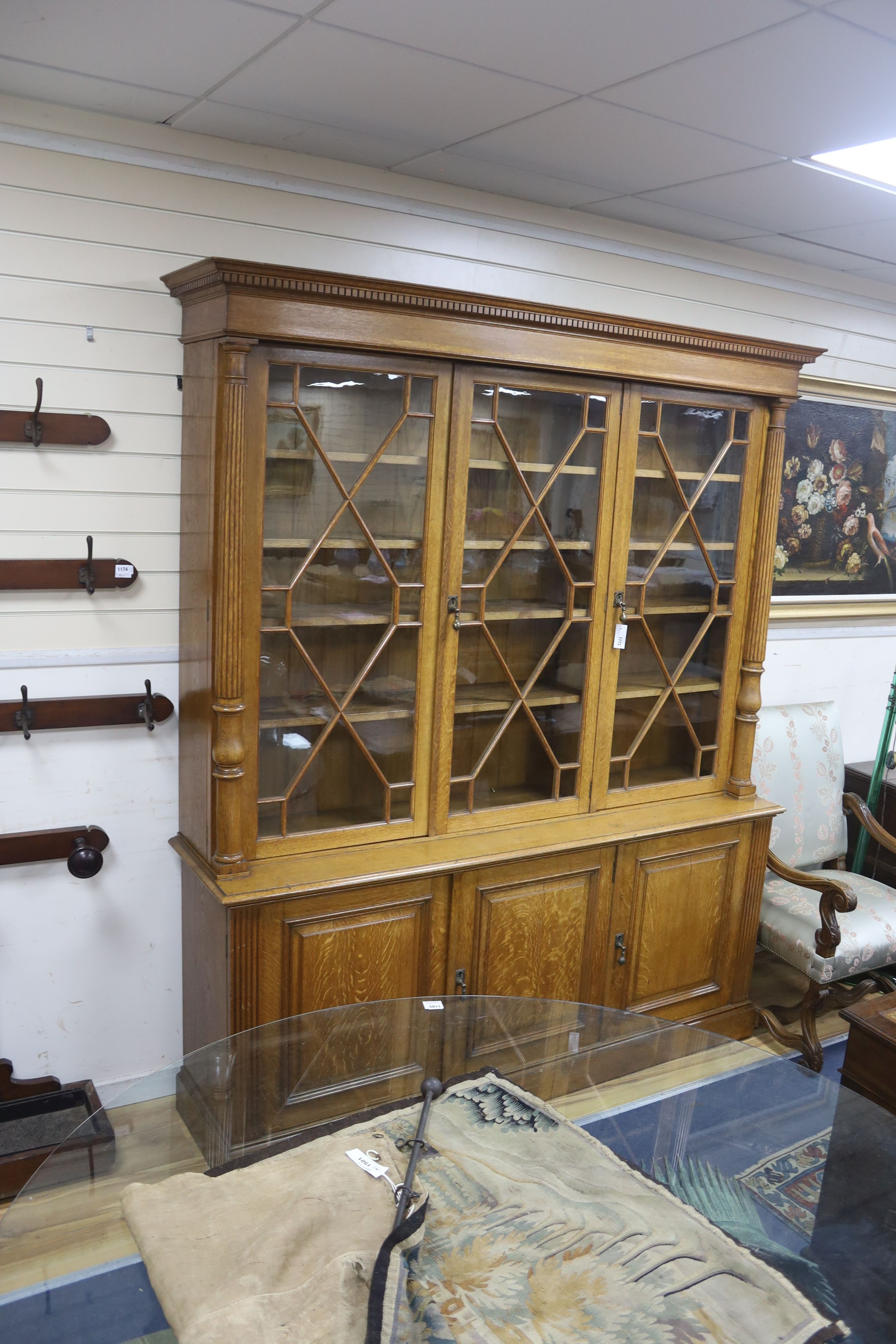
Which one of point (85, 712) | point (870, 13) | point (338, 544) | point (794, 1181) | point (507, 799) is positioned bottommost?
point (794, 1181)

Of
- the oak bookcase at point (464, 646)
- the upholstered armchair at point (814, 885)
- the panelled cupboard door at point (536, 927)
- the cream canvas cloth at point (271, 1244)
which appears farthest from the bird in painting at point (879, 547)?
the cream canvas cloth at point (271, 1244)

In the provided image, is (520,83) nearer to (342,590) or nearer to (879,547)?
(342,590)

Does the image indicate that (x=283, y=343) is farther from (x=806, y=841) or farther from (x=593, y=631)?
(x=806, y=841)

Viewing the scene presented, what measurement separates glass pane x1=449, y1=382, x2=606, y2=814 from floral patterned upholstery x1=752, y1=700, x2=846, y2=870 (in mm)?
995

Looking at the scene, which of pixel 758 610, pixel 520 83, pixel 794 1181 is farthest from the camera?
pixel 758 610

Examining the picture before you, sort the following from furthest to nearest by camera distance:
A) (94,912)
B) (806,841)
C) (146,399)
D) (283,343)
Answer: (806,841)
(94,912)
(146,399)
(283,343)

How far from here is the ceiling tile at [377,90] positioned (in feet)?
6.24

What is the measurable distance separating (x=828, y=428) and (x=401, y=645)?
212 centimetres

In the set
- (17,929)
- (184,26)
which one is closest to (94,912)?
(17,929)

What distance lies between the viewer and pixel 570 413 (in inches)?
108

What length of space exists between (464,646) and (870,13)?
1.61 metres

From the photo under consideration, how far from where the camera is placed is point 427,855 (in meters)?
2.65

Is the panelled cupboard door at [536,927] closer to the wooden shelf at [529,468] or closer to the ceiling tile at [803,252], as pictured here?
the wooden shelf at [529,468]

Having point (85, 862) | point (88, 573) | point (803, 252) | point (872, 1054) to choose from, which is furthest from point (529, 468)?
point (872, 1054)
